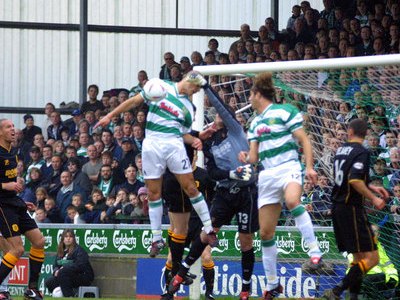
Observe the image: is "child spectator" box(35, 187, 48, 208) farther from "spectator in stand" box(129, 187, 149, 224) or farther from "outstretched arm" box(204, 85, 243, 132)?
"outstretched arm" box(204, 85, 243, 132)

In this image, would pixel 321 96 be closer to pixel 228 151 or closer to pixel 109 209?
pixel 228 151

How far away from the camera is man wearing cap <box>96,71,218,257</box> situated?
14.0m

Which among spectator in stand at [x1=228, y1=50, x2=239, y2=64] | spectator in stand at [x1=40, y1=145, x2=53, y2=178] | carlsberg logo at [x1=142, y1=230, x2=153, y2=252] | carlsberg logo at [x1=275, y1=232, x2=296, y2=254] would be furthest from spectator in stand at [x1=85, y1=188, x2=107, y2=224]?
carlsberg logo at [x1=275, y1=232, x2=296, y2=254]

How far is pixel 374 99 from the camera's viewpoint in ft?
52.1

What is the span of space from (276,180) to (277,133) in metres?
0.48

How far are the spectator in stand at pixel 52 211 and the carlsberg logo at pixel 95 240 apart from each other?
1.99 m

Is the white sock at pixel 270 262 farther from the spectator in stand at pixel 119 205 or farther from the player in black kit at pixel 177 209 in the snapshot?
the spectator in stand at pixel 119 205

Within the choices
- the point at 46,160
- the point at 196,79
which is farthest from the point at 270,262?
the point at 46,160

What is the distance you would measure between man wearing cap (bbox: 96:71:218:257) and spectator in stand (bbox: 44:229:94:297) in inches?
189

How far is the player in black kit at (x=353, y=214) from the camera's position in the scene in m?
13.4

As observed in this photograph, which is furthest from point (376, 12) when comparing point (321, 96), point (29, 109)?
point (29, 109)

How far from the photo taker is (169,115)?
46.0 feet

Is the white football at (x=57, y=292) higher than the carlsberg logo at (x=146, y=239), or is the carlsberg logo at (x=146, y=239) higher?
the carlsberg logo at (x=146, y=239)

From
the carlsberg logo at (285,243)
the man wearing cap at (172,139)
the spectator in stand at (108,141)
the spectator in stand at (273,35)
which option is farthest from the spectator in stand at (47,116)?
the man wearing cap at (172,139)
